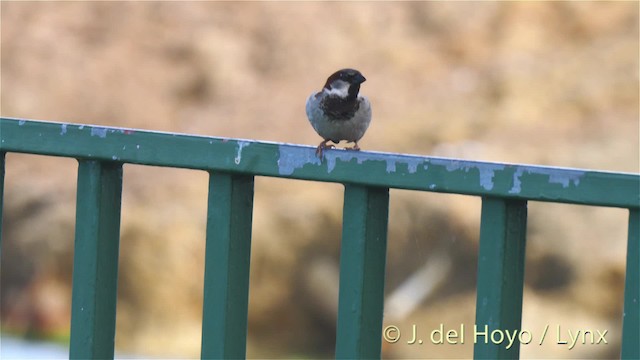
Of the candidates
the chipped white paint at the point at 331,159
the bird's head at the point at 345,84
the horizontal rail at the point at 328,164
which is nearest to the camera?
the horizontal rail at the point at 328,164

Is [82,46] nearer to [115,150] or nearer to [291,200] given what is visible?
[291,200]

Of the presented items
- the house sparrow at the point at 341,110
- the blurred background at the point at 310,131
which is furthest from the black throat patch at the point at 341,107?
the blurred background at the point at 310,131

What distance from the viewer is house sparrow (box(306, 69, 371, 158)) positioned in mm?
3152

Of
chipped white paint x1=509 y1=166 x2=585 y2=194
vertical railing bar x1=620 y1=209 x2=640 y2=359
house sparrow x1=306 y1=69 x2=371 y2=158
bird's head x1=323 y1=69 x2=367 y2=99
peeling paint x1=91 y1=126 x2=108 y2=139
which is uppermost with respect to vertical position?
bird's head x1=323 y1=69 x2=367 y2=99

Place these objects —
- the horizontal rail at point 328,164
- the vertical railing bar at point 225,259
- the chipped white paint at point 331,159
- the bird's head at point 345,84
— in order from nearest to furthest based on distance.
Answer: the horizontal rail at point 328,164
the chipped white paint at point 331,159
the vertical railing bar at point 225,259
the bird's head at point 345,84

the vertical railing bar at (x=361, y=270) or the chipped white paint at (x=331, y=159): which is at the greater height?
the chipped white paint at (x=331, y=159)

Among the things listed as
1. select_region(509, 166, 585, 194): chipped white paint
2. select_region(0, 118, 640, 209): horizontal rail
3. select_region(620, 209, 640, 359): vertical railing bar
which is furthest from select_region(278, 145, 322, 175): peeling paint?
select_region(620, 209, 640, 359): vertical railing bar

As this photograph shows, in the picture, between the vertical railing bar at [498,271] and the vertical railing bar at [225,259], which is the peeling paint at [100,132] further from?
the vertical railing bar at [498,271]

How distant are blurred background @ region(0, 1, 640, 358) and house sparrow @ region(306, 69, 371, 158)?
3368 millimetres

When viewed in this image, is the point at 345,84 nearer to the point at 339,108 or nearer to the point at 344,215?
the point at 339,108

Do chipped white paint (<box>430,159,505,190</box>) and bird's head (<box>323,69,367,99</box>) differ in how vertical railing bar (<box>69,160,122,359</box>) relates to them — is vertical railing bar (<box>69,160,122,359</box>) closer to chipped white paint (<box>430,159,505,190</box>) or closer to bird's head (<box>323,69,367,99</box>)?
chipped white paint (<box>430,159,505,190</box>)

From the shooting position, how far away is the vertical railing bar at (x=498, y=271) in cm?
156

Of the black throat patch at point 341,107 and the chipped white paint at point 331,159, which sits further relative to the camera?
the black throat patch at point 341,107

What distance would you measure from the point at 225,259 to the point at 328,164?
25 cm
